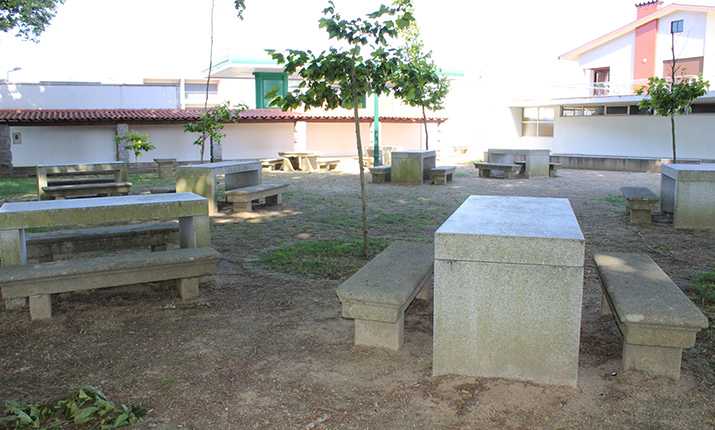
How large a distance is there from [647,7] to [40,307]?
29354mm

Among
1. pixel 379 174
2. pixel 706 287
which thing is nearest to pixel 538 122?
pixel 379 174

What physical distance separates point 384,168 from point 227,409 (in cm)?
1197

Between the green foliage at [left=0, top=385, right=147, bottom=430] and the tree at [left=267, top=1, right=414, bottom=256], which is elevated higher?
the tree at [left=267, top=1, right=414, bottom=256]

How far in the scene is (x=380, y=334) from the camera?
3.51 metres

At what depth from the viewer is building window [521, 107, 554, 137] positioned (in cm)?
2614

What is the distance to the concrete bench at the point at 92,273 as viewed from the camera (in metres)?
3.81

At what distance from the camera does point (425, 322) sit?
4031 millimetres

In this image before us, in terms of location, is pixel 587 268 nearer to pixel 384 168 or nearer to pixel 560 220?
pixel 560 220

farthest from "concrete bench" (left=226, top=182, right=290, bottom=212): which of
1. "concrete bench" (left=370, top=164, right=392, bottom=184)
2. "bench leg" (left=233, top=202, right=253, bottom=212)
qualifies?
"concrete bench" (left=370, top=164, right=392, bottom=184)

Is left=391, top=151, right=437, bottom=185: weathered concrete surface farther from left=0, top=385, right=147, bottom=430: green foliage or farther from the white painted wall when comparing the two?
the white painted wall

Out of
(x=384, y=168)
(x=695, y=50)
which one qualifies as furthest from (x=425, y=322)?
(x=695, y=50)

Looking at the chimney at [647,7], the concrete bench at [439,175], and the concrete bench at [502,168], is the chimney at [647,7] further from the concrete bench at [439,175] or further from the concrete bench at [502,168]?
the concrete bench at [439,175]

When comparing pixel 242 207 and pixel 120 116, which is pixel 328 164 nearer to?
pixel 120 116

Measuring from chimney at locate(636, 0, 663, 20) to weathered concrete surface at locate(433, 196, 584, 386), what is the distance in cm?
2795
